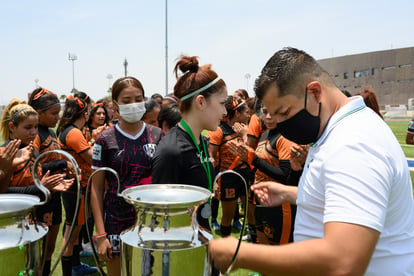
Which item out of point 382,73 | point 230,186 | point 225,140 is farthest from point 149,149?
point 382,73

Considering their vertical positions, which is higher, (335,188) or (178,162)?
(335,188)

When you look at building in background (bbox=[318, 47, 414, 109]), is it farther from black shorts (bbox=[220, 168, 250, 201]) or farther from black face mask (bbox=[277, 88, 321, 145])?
black face mask (bbox=[277, 88, 321, 145])

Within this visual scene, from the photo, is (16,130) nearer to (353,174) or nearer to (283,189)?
(283,189)

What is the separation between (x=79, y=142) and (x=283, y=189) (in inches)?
99.7

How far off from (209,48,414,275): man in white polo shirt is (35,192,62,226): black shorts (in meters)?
2.35

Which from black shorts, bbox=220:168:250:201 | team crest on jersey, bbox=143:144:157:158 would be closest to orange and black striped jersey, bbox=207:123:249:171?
black shorts, bbox=220:168:250:201

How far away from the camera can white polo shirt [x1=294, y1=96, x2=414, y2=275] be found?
1002 millimetres

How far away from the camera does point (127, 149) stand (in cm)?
237

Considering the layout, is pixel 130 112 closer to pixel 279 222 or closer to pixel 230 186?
pixel 279 222

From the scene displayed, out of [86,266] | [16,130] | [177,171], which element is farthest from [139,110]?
[86,266]

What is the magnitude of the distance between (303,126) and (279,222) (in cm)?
168

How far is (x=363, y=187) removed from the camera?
100cm

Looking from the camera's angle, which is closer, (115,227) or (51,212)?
(115,227)

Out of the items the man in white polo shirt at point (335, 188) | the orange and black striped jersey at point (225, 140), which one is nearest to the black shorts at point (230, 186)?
the orange and black striped jersey at point (225, 140)
